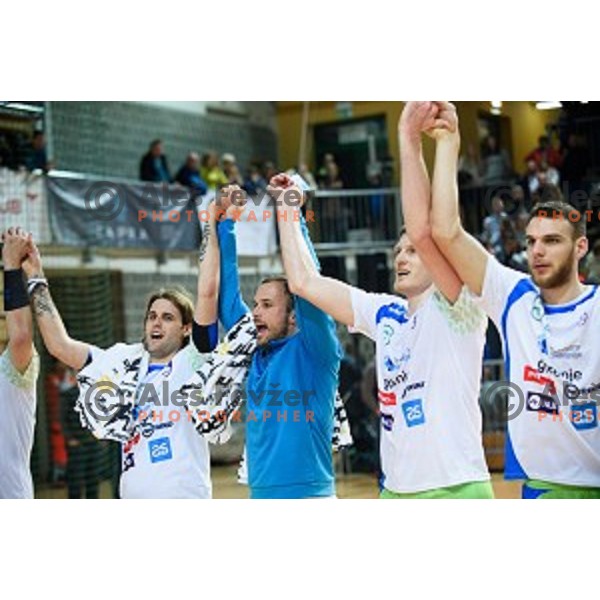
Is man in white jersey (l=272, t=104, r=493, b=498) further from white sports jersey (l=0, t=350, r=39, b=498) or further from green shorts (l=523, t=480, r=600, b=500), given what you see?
white sports jersey (l=0, t=350, r=39, b=498)

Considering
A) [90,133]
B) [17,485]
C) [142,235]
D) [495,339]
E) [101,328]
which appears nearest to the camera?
[495,339]

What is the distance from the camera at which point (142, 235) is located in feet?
21.2

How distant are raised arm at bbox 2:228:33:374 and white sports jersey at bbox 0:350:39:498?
0.11ft

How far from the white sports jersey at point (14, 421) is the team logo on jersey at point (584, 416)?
6.61 feet

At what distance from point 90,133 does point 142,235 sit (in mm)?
2079

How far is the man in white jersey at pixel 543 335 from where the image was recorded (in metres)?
3.77

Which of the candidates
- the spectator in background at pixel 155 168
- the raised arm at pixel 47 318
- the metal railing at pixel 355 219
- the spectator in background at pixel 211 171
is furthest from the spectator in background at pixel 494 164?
the spectator in background at pixel 155 168

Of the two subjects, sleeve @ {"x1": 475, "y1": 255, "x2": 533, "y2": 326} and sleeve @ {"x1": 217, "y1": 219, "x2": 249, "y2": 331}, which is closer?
sleeve @ {"x1": 475, "y1": 255, "x2": 533, "y2": 326}

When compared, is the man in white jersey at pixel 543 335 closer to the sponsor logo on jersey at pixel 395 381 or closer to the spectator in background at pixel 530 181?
the sponsor logo on jersey at pixel 395 381

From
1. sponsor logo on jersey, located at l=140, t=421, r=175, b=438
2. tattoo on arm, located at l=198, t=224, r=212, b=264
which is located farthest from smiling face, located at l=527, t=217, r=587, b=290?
sponsor logo on jersey, located at l=140, t=421, r=175, b=438

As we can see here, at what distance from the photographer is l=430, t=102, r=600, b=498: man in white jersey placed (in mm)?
3766

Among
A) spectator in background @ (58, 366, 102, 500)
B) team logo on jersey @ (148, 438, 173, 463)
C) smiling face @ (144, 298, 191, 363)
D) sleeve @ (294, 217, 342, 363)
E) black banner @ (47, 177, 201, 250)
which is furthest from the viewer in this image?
black banner @ (47, 177, 201, 250)
